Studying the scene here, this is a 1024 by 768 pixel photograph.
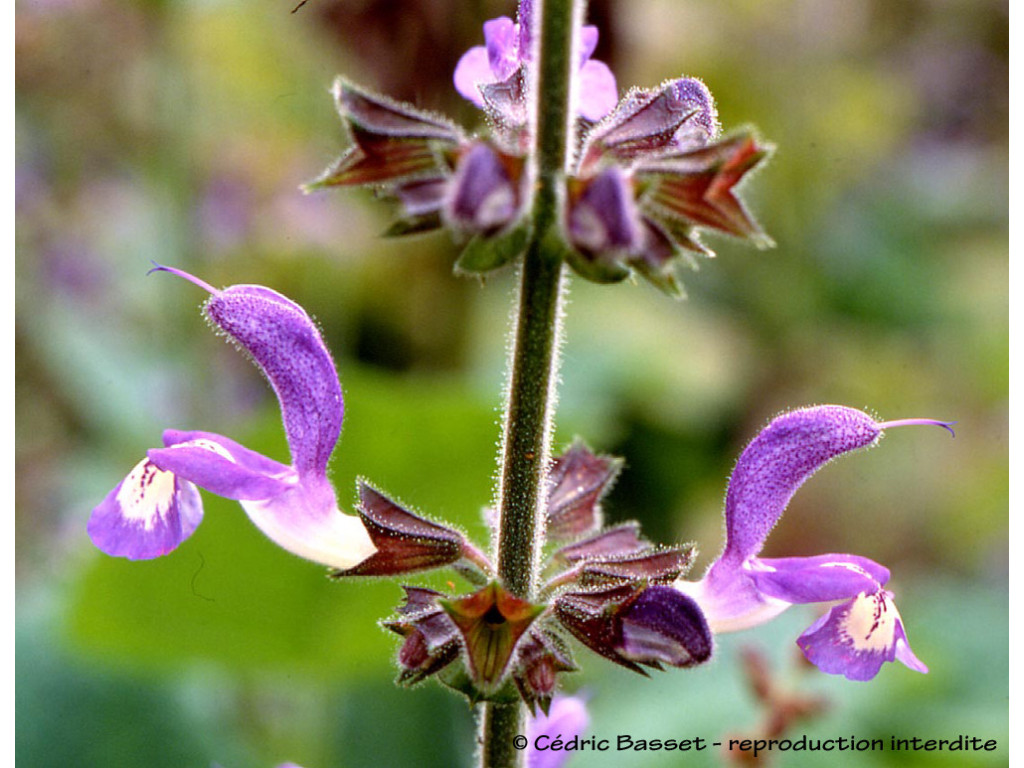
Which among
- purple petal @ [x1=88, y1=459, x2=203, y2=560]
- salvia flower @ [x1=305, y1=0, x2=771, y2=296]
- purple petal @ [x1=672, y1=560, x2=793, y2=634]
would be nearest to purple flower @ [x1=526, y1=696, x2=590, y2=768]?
purple petal @ [x1=672, y1=560, x2=793, y2=634]

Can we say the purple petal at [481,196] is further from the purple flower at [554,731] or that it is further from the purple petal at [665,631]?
the purple flower at [554,731]

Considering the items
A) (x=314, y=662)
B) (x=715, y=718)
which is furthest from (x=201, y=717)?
(x=715, y=718)

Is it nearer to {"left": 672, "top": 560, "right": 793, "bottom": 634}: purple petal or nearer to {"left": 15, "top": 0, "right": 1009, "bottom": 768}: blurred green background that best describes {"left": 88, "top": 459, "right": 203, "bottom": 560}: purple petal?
{"left": 672, "top": 560, "right": 793, "bottom": 634}: purple petal

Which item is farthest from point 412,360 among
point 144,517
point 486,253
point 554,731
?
point 486,253

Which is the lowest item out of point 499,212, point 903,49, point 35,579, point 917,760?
point 917,760

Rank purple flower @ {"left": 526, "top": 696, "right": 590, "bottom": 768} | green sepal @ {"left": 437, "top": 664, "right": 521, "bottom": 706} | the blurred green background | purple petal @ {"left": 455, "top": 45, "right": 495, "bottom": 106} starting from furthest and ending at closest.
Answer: the blurred green background, purple flower @ {"left": 526, "top": 696, "right": 590, "bottom": 768}, purple petal @ {"left": 455, "top": 45, "right": 495, "bottom": 106}, green sepal @ {"left": 437, "top": 664, "right": 521, "bottom": 706}

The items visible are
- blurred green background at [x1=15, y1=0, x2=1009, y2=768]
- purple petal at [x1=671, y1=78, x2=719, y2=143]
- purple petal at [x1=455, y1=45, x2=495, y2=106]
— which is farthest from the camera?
blurred green background at [x1=15, y1=0, x2=1009, y2=768]

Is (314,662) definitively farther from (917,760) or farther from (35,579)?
(35,579)
